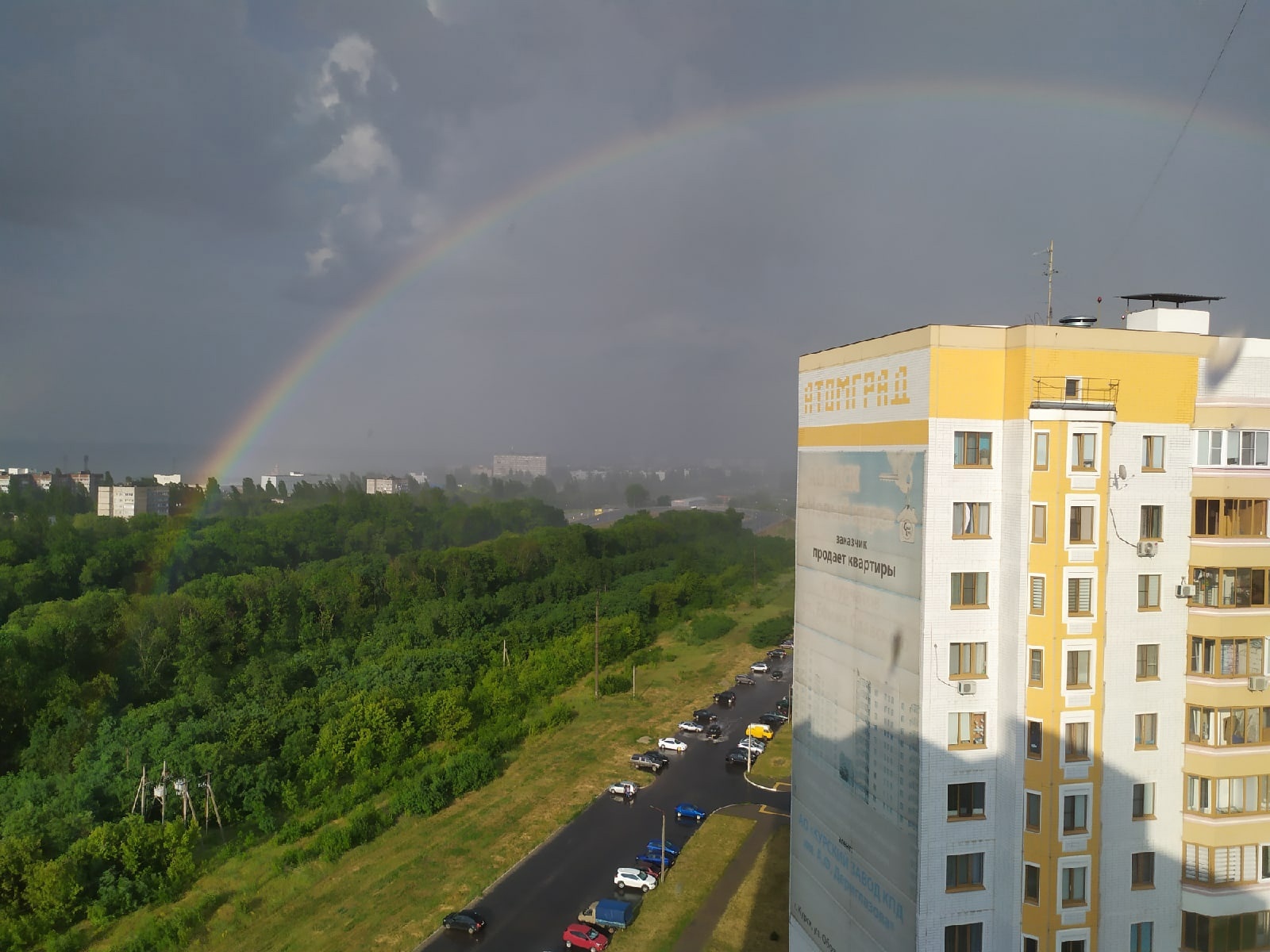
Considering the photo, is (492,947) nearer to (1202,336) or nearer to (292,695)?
(1202,336)

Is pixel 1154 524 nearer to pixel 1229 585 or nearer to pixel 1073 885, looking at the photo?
pixel 1229 585

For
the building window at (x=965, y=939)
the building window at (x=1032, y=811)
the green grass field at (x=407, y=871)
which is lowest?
the green grass field at (x=407, y=871)

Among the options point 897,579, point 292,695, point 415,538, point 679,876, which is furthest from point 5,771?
point 415,538

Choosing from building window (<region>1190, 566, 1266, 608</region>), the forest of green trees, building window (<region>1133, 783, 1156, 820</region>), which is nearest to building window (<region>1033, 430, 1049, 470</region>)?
building window (<region>1190, 566, 1266, 608</region>)

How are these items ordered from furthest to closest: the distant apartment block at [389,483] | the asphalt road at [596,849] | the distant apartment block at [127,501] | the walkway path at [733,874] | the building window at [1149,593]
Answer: the distant apartment block at [389,483] < the distant apartment block at [127,501] < the asphalt road at [596,849] < the walkway path at [733,874] < the building window at [1149,593]

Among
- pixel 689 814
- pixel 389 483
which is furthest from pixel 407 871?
pixel 389 483

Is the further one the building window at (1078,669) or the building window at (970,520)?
the building window at (970,520)

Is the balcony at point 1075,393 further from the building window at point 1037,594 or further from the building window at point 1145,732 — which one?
the building window at point 1145,732

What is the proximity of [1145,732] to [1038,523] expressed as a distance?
226cm

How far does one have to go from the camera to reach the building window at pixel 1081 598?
7238mm

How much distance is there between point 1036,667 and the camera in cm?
733

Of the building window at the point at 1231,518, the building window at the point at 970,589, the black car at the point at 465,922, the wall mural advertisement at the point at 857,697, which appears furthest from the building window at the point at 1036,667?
the black car at the point at 465,922

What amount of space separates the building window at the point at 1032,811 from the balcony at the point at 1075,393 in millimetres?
3474

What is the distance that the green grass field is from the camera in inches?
517
